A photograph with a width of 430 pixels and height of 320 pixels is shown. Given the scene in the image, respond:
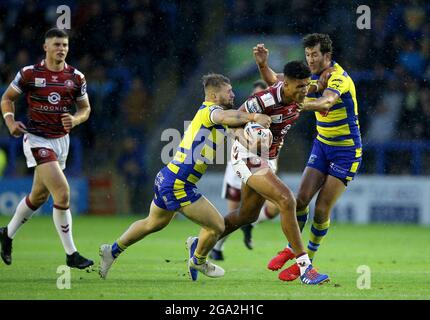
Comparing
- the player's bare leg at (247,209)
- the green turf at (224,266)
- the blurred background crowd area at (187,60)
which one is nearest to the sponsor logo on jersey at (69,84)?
the green turf at (224,266)

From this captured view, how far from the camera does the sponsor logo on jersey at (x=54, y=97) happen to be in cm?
974

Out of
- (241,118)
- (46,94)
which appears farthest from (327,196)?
(46,94)

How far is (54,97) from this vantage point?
976 centimetres

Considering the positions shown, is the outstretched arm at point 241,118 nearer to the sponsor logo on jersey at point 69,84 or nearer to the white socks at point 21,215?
the sponsor logo on jersey at point 69,84

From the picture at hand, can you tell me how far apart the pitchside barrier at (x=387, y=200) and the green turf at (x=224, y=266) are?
79cm

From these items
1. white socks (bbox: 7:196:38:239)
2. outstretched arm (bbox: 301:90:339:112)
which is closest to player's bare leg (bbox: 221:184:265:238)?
outstretched arm (bbox: 301:90:339:112)

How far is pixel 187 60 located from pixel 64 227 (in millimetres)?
10913

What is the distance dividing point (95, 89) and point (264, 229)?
5.21 metres

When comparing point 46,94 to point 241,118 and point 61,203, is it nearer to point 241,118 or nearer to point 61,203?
point 61,203

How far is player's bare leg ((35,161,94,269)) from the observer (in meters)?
9.47

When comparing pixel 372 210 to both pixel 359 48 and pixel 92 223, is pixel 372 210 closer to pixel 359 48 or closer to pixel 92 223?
pixel 359 48

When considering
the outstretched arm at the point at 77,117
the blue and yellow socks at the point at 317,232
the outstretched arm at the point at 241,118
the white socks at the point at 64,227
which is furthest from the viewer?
the blue and yellow socks at the point at 317,232

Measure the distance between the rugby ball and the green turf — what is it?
1.38m
